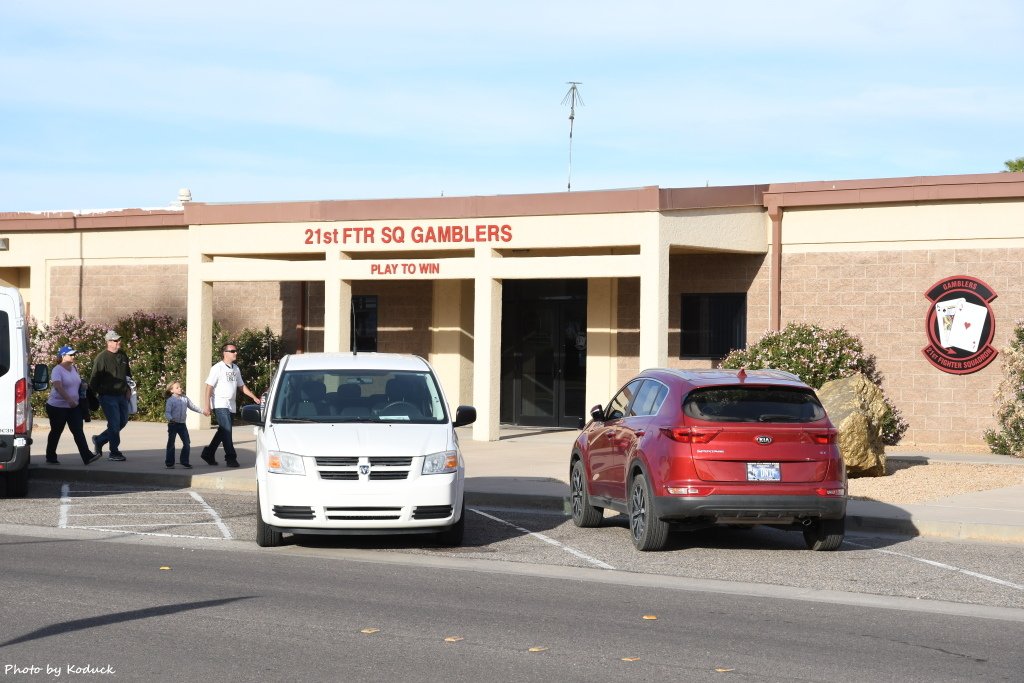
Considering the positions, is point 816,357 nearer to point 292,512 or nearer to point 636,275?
point 636,275

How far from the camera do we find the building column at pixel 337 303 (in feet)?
79.2

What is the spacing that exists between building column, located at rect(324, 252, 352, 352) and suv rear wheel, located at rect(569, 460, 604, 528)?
10314 mm

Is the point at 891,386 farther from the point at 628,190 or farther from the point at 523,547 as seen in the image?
the point at 523,547

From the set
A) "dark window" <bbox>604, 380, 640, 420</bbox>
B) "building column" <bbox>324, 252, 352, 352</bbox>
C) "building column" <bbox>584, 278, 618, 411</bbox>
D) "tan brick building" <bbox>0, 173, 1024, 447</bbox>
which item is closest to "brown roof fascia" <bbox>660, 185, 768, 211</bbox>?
"tan brick building" <bbox>0, 173, 1024, 447</bbox>

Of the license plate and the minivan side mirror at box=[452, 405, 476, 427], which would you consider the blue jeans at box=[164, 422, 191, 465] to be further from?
the license plate

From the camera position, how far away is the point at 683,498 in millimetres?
11656

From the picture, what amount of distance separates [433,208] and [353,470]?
1227 centimetres

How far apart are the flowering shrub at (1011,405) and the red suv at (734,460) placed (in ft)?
33.5

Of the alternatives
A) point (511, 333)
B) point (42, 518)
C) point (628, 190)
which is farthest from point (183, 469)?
point (511, 333)

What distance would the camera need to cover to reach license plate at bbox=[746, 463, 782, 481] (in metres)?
11.7

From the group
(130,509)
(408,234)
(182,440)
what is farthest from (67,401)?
(408,234)

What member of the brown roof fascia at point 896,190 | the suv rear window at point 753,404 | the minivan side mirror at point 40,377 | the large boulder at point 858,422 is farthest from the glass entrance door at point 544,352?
the suv rear window at point 753,404

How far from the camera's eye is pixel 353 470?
38.3ft

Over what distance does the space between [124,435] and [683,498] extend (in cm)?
1468
